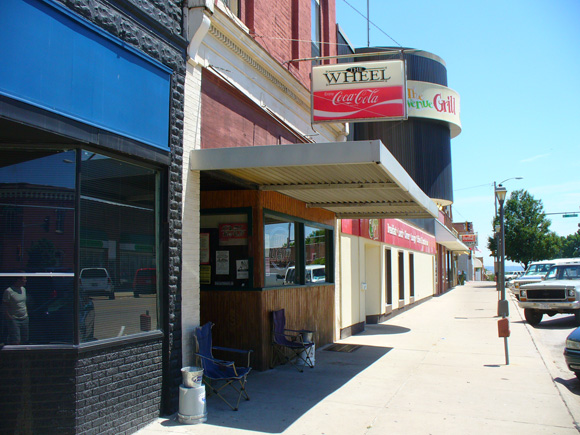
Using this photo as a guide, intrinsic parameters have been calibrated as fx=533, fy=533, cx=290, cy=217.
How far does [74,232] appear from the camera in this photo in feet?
17.6

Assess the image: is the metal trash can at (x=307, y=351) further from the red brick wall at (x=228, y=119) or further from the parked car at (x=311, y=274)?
the red brick wall at (x=228, y=119)

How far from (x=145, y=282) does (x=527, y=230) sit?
51.3 m

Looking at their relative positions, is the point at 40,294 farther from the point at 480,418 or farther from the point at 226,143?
the point at 480,418

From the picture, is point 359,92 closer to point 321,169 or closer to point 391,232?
point 321,169

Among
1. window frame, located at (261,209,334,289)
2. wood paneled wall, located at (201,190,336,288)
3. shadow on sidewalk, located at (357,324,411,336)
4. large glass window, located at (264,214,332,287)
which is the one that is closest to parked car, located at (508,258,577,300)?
shadow on sidewalk, located at (357,324,411,336)

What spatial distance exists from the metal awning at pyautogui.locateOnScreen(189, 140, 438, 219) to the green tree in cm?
4553

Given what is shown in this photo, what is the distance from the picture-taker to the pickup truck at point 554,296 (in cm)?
1609

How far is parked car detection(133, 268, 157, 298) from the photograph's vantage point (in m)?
6.20

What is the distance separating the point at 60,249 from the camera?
17.4ft

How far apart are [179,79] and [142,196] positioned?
1698 millimetres

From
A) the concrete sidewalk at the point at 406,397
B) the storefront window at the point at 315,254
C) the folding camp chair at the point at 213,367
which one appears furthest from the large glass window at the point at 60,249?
the storefront window at the point at 315,254

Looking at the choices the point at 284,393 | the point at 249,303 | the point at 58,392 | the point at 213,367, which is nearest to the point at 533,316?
the point at 249,303

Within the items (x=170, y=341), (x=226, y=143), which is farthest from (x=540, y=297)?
(x=170, y=341)

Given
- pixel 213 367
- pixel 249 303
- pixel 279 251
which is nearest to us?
pixel 213 367
